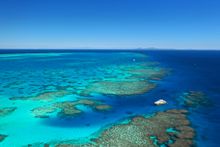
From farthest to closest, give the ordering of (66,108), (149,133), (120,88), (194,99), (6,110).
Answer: (120,88), (194,99), (66,108), (6,110), (149,133)

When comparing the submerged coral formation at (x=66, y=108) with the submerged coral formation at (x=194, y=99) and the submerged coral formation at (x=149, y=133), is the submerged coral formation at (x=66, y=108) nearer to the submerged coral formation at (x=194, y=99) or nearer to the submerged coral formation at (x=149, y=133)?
the submerged coral formation at (x=149, y=133)

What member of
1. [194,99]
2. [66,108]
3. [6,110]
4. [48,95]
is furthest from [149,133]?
[48,95]

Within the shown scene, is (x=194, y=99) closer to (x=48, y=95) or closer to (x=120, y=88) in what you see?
(x=120, y=88)

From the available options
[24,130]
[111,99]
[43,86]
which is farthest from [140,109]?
[43,86]

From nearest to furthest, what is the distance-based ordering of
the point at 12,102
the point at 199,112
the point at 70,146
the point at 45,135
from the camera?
the point at 70,146 < the point at 45,135 < the point at 199,112 < the point at 12,102

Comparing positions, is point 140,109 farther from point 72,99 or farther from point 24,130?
point 24,130

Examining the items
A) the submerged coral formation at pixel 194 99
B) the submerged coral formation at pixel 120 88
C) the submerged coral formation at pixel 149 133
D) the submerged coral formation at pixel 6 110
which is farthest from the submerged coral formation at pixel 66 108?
the submerged coral formation at pixel 194 99
